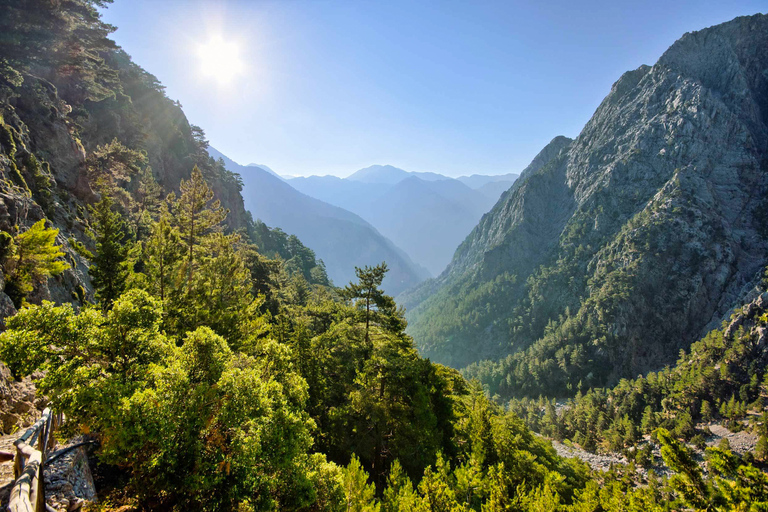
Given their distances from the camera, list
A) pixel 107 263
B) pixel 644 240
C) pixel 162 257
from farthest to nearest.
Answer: pixel 644 240 → pixel 162 257 → pixel 107 263

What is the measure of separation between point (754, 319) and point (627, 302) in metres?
31.9

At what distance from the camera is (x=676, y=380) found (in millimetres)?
85562

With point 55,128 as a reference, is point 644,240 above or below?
below

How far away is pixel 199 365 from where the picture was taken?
355 inches

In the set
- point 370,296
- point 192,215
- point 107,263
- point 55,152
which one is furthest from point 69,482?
point 55,152

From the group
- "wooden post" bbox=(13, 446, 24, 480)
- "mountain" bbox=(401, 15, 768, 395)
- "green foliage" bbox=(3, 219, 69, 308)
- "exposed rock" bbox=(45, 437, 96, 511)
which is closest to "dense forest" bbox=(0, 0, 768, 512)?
"green foliage" bbox=(3, 219, 69, 308)

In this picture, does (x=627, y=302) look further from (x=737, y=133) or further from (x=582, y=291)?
(x=737, y=133)

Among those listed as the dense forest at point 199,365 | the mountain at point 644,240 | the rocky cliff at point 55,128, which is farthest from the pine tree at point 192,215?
the mountain at point 644,240

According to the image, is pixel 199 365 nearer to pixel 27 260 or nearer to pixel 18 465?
pixel 18 465

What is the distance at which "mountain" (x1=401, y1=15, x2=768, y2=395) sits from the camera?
110000mm

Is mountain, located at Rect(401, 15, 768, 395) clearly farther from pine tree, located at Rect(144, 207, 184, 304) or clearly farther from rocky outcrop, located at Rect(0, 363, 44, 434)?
rocky outcrop, located at Rect(0, 363, 44, 434)

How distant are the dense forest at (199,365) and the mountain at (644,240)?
88997 mm

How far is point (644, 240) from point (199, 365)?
154m

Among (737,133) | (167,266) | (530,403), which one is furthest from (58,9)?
(737,133)
